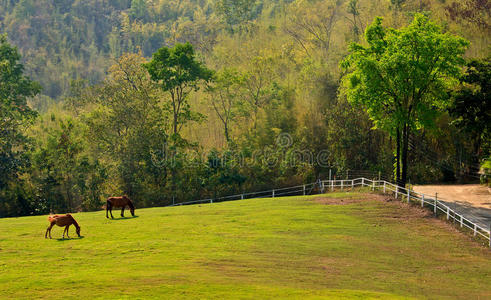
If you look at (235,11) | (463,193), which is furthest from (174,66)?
(235,11)

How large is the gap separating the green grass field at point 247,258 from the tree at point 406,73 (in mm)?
11404

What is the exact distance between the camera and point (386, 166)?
55656 millimetres

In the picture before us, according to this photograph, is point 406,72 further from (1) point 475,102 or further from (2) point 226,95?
(2) point 226,95

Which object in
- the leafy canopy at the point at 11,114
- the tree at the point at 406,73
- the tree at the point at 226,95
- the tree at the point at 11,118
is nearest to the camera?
the tree at the point at 406,73

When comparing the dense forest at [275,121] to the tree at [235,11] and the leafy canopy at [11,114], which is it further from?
the tree at [235,11]

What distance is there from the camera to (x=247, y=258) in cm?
2141

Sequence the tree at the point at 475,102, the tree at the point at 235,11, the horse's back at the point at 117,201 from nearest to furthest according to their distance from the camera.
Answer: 1. the horse's back at the point at 117,201
2. the tree at the point at 475,102
3. the tree at the point at 235,11

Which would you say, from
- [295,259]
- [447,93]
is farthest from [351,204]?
[295,259]

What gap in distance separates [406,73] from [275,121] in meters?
24.8

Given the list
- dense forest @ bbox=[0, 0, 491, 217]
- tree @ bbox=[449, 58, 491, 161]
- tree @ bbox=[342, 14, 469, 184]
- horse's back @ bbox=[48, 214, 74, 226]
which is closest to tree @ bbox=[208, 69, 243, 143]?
dense forest @ bbox=[0, 0, 491, 217]

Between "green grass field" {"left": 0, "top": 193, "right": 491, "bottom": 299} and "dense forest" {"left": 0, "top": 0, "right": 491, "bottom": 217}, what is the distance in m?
13.3

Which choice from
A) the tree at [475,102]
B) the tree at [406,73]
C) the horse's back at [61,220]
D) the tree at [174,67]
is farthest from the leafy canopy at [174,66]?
the horse's back at [61,220]

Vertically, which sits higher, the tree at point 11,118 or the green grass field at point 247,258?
the tree at point 11,118

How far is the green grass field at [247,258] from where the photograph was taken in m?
17.0
